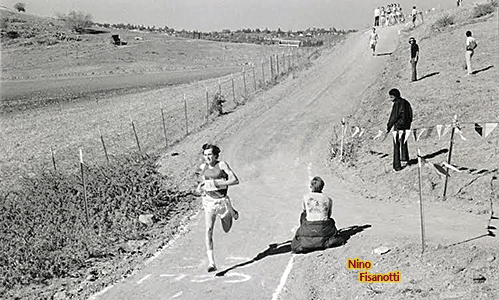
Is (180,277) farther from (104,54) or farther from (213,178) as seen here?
(104,54)

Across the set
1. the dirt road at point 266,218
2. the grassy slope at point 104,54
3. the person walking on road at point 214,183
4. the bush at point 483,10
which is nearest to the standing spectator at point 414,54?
the dirt road at point 266,218

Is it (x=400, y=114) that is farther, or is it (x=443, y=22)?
(x=443, y=22)

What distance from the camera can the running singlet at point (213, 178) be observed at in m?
9.32

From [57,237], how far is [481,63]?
60.5 ft

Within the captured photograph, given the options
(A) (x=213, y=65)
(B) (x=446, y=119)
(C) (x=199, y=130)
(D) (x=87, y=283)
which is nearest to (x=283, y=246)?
(D) (x=87, y=283)

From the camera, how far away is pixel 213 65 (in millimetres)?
70500

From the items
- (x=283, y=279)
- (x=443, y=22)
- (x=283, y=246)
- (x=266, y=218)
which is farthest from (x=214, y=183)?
(x=443, y=22)

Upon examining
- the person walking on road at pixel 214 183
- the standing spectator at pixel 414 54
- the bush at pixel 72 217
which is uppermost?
the standing spectator at pixel 414 54

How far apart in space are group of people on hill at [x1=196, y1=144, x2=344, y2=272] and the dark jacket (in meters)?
4.85

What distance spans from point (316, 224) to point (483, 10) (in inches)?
1307

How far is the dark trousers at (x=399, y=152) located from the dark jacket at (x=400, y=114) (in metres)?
0.25

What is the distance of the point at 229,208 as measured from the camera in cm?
958

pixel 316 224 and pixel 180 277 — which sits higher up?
pixel 316 224

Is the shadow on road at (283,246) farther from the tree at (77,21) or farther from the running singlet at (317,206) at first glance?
the tree at (77,21)
